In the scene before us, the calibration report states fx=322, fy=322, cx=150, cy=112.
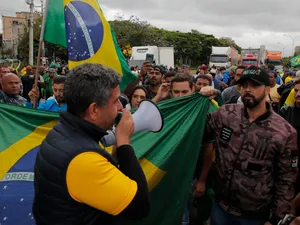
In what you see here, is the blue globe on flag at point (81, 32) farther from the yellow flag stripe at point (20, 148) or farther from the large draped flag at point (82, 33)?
the yellow flag stripe at point (20, 148)

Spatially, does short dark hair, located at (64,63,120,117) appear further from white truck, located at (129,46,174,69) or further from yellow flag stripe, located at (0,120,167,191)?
white truck, located at (129,46,174,69)

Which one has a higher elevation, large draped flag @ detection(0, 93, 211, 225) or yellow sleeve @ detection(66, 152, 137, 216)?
yellow sleeve @ detection(66, 152, 137, 216)

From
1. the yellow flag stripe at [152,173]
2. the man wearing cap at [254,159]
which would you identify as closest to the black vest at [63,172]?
the yellow flag stripe at [152,173]

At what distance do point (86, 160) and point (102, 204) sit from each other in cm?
20

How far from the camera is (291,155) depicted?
2.35 m

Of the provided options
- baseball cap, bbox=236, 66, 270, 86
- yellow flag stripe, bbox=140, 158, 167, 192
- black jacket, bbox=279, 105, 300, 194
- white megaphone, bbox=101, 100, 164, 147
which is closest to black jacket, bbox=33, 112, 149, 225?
white megaphone, bbox=101, 100, 164, 147

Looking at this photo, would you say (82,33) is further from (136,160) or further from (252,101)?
(136,160)

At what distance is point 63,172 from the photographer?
4.66ft

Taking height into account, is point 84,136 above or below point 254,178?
above

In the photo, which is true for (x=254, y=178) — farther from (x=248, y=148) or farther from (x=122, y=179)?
(x=122, y=179)

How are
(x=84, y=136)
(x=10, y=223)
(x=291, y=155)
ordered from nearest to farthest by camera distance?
(x=84, y=136) < (x=291, y=155) < (x=10, y=223)

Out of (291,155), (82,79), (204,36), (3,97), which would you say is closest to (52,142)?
(82,79)

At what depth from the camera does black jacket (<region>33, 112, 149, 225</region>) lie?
4.72 feet

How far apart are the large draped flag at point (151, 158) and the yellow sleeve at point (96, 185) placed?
1296 mm
